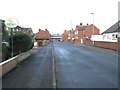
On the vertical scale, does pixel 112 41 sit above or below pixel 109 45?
above

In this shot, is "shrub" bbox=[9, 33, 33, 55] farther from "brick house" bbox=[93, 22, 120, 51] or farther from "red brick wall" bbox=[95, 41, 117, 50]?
"red brick wall" bbox=[95, 41, 117, 50]

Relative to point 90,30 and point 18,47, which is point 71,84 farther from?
point 90,30

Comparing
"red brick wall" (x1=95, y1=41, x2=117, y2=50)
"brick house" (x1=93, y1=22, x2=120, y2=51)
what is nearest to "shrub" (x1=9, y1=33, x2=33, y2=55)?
"brick house" (x1=93, y1=22, x2=120, y2=51)

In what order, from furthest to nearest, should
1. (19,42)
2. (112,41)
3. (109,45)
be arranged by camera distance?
(112,41) < (109,45) < (19,42)

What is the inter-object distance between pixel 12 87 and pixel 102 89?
3.39 metres

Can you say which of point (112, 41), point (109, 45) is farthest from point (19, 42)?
point (112, 41)

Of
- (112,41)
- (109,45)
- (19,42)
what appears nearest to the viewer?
(19,42)

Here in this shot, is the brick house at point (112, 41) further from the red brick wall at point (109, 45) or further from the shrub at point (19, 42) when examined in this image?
the shrub at point (19, 42)

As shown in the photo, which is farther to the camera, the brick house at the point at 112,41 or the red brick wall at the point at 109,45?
the red brick wall at the point at 109,45

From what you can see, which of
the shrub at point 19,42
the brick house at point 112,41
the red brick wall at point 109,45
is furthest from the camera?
the red brick wall at point 109,45

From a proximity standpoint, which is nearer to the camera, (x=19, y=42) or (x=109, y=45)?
(x=19, y=42)

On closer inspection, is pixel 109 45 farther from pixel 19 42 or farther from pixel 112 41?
pixel 19 42

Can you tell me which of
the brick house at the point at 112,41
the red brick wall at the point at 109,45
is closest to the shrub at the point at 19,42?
the brick house at the point at 112,41

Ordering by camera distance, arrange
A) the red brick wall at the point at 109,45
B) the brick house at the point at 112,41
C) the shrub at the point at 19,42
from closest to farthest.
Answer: the shrub at the point at 19,42 < the brick house at the point at 112,41 < the red brick wall at the point at 109,45
